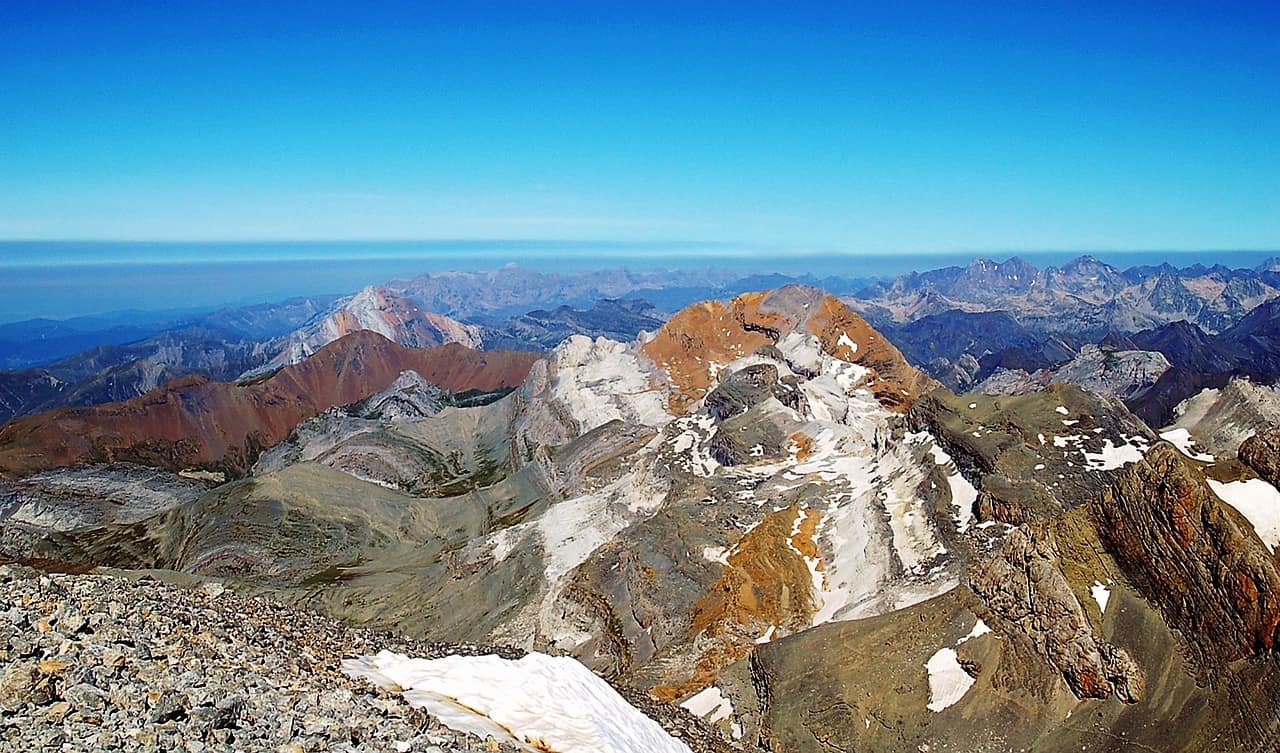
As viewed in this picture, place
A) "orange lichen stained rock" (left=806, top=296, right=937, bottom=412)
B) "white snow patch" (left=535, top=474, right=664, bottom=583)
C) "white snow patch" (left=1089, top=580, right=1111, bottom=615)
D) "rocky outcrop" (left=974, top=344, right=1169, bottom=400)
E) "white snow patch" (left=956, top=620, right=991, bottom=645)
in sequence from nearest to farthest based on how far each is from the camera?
"white snow patch" (left=1089, top=580, right=1111, bottom=615)
"white snow patch" (left=956, top=620, right=991, bottom=645)
"white snow patch" (left=535, top=474, right=664, bottom=583)
"orange lichen stained rock" (left=806, top=296, right=937, bottom=412)
"rocky outcrop" (left=974, top=344, right=1169, bottom=400)

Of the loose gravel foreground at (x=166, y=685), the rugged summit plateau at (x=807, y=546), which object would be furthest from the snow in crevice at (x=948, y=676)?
the loose gravel foreground at (x=166, y=685)

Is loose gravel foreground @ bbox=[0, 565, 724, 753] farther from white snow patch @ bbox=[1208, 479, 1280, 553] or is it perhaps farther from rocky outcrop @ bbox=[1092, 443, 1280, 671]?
white snow patch @ bbox=[1208, 479, 1280, 553]

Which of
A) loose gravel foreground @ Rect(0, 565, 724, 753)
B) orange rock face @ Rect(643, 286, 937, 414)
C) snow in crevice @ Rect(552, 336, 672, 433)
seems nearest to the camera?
loose gravel foreground @ Rect(0, 565, 724, 753)

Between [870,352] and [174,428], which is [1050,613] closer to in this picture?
[870,352]

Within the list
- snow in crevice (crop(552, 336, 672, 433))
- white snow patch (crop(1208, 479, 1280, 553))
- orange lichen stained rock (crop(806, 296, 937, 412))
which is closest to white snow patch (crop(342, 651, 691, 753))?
white snow patch (crop(1208, 479, 1280, 553))

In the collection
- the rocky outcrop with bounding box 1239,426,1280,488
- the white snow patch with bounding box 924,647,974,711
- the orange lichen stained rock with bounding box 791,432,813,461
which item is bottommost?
the white snow patch with bounding box 924,647,974,711

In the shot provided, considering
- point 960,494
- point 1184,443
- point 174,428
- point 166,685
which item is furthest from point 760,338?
point 166,685

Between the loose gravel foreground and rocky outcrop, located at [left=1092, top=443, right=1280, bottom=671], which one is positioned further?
rocky outcrop, located at [left=1092, top=443, right=1280, bottom=671]
